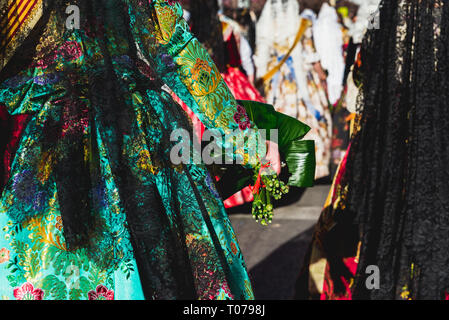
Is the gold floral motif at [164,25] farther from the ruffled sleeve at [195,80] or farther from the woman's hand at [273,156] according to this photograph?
the woman's hand at [273,156]

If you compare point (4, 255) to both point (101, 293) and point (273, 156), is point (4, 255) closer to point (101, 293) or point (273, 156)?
point (101, 293)

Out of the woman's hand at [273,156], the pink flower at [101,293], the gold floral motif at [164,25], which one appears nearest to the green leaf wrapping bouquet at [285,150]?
the woman's hand at [273,156]

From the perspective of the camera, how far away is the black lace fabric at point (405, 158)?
216 centimetres

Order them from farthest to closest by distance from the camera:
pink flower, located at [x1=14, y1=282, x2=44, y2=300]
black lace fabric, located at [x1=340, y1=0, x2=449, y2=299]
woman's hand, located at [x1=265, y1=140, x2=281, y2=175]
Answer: black lace fabric, located at [x1=340, y1=0, x2=449, y2=299] < woman's hand, located at [x1=265, y1=140, x2=281, y2=175] < pink flower, located at [x1=14, y1=282, x2=44, y2=300]

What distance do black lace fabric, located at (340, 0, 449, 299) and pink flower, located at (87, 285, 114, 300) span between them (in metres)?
1.35

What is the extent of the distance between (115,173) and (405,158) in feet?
4.61

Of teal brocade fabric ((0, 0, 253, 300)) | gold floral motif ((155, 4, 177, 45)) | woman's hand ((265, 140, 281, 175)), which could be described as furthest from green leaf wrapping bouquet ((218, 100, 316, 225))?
gold floral motif ((155, 4, 177, 45))

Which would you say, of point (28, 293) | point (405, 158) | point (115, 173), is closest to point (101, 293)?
point (28, 293)

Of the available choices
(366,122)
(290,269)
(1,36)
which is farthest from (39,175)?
(290,269)

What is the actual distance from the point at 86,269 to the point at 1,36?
2.45 feet

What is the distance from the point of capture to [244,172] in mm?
1719

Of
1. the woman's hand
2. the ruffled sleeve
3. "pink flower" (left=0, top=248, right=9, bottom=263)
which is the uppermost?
the ruffled sleeve

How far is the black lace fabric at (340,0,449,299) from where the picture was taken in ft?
7.09

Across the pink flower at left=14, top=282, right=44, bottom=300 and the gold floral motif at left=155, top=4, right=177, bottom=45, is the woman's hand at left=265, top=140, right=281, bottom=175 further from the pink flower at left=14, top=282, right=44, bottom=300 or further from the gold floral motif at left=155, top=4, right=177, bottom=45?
the pink flower at left=14, top=282, right=44, bottom=300
